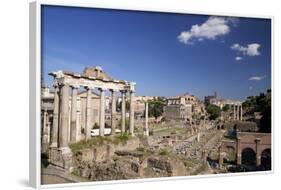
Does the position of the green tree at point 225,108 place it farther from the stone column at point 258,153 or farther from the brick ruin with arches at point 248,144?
the stone column at point 258,153

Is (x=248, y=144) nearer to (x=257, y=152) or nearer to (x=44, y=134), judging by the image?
(x=257, y=152)

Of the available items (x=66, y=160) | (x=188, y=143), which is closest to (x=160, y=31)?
(x=188, y=143)

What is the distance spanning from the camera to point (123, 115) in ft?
18.7

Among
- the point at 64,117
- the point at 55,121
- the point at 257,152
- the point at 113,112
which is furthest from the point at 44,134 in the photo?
the point at 257,152

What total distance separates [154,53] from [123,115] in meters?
0.73

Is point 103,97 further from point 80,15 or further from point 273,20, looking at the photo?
point 273,20

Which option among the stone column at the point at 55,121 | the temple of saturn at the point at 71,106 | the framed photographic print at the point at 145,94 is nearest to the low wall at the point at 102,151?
the framed photographic print at the point at 145,94

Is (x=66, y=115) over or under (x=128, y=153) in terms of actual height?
over

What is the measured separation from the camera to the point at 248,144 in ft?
20.7

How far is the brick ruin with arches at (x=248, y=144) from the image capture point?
6251 mm

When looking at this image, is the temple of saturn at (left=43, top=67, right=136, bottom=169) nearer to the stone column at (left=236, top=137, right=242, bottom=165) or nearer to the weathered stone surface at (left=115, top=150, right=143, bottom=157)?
the weathered stone surface at (left=115, top=150, right=143, bottom=157)

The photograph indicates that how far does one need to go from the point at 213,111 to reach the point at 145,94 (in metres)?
0.88

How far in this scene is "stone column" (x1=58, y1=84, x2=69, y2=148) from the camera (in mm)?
5363

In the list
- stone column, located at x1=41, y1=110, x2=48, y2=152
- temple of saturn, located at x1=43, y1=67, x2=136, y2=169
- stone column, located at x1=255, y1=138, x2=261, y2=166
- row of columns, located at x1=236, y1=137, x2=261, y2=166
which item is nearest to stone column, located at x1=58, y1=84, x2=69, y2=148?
temple of saturn, located at x1=43, y1=67, x2=136, y2=169
